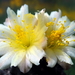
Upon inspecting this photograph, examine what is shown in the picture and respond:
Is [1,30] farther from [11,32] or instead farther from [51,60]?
[51,60]

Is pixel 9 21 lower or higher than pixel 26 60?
higher

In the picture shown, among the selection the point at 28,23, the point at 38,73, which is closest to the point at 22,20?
the point at 28,23

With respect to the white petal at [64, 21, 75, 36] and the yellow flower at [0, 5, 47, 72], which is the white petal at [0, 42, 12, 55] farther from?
the white petal at [64, 21, 75, 36]

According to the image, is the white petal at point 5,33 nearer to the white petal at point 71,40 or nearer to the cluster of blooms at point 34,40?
the cluster of blooms at point 34,40

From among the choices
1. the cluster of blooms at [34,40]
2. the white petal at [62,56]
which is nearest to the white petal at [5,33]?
the cluster of blooms at [34,40]

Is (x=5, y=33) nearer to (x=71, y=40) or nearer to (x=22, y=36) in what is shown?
(x=22, y=36)

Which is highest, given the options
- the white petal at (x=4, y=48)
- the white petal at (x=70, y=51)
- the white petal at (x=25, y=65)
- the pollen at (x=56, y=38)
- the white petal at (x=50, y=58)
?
the pollen at (x=56, y=38)
